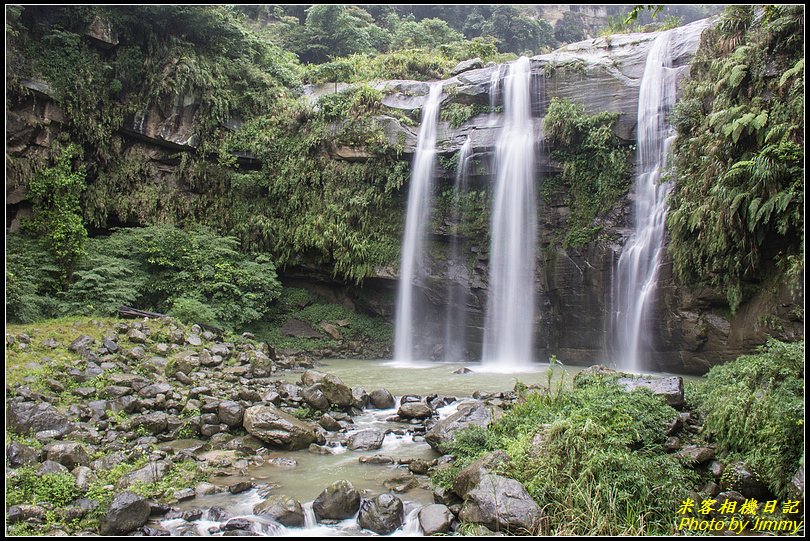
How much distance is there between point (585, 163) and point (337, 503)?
515 inches

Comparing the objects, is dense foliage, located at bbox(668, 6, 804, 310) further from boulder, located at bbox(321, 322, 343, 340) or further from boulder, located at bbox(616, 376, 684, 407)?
boulder, located at bbox(321, 322, 343, 340)

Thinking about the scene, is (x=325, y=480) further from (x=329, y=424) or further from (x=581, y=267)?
(x=581, y=267)

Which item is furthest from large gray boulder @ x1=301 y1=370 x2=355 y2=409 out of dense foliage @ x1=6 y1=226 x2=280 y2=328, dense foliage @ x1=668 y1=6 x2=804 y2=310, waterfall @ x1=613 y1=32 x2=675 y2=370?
waterfall @ x1=613 y1=32 x2=675 y2=370

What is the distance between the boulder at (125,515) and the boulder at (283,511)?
1003 mm

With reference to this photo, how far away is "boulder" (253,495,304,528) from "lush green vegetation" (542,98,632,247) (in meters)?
12.0

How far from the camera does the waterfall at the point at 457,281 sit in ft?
53.6

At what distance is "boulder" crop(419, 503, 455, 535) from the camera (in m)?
4.48

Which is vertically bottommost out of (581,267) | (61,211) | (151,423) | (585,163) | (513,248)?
(151,423)

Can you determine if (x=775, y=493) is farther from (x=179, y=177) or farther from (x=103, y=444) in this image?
(x=179, y=177)

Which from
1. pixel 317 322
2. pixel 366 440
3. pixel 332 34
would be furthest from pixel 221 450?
pixel 332 34

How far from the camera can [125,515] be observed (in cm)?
455

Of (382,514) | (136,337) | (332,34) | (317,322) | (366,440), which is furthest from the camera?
(332,34)

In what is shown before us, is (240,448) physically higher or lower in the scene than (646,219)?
lower

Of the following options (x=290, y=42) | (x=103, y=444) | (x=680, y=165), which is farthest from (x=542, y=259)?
(x=290, y=42)
